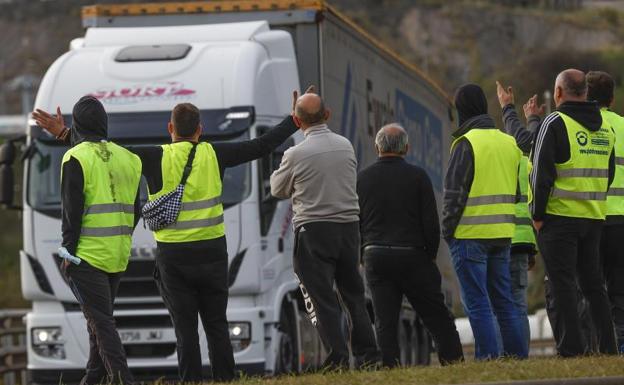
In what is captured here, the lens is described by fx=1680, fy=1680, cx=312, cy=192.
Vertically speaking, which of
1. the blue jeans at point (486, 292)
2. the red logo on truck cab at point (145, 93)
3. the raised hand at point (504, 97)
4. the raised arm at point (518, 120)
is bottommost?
the blue jeans at point (486, 292)

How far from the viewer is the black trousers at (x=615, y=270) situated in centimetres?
1221

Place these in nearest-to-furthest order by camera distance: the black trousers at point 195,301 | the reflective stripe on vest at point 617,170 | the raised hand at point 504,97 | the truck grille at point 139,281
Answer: the black trousers at point 195,301 → the reflective stripe on vest at point 617,170 → the raised hand at point 504,97 → the truck grille at point 139,281

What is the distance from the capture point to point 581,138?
38.7 ft

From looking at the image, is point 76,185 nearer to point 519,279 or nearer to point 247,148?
point 247,148

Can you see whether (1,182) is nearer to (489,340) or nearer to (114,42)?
(114,42)

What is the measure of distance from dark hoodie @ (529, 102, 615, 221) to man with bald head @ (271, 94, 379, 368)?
4.21ft

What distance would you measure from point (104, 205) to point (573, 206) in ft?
10.8

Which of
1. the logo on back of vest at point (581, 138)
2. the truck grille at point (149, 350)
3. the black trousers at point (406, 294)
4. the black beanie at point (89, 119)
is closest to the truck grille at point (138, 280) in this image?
the truck grille at point (149, 350)

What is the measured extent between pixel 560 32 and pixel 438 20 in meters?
9.40

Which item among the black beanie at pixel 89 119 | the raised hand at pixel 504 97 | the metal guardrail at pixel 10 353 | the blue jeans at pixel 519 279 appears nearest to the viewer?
the black beanie at pixel 89 119

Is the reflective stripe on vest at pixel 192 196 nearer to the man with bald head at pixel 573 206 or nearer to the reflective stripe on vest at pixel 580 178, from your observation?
the man with bald head at pixel 573 206

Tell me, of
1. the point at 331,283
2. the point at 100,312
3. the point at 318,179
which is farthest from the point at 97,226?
the point at 331,283

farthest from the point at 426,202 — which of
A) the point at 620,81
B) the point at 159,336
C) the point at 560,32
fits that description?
the point at 560,32

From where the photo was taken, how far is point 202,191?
11.6 m
